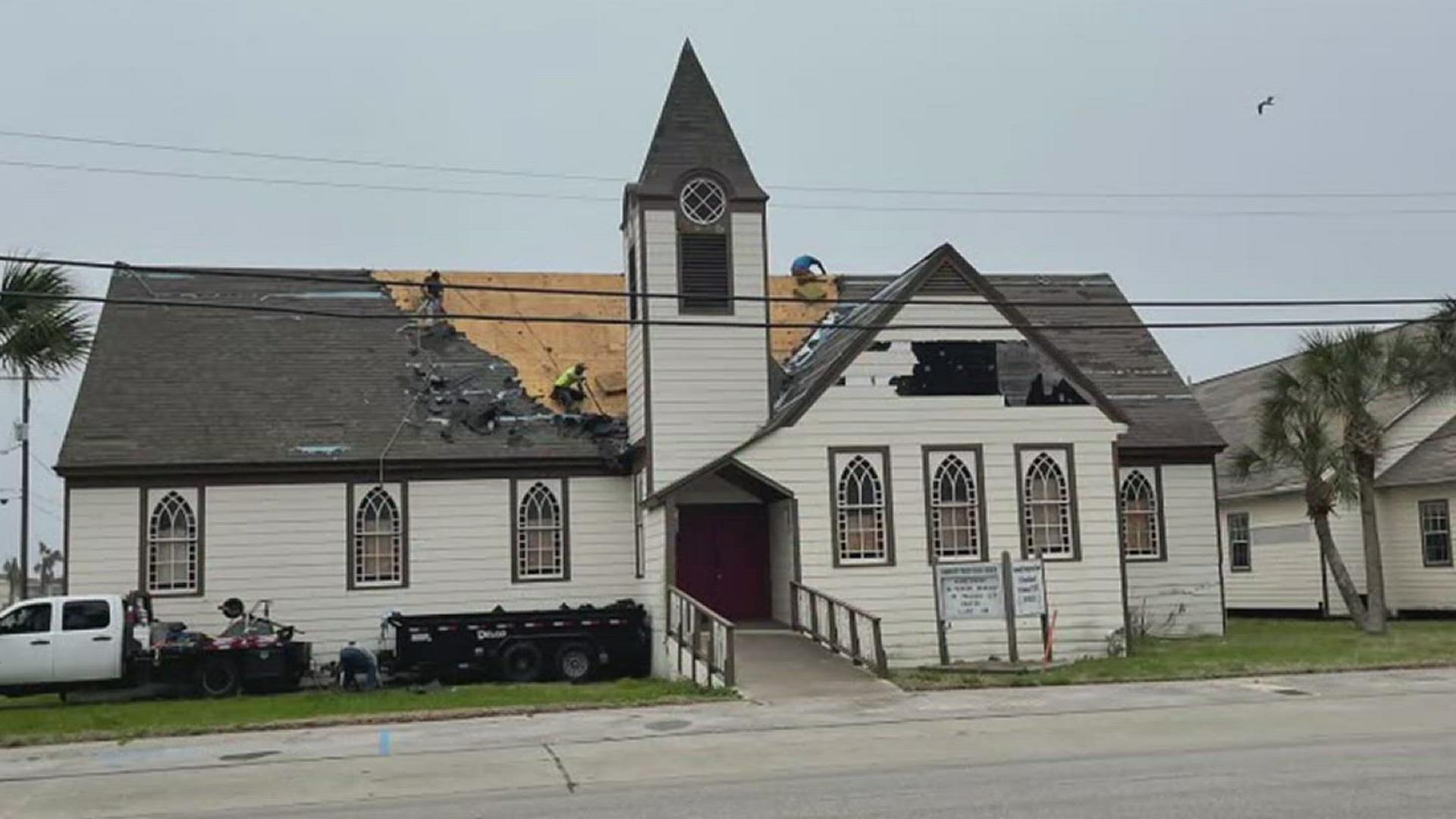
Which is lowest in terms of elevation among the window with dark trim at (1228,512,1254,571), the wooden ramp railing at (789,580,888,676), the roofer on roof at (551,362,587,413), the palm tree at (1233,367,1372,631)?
the wooden ramp railing at (789,580,888,676)

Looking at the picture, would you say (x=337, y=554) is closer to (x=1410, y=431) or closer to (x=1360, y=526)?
(x=1360, y=526)

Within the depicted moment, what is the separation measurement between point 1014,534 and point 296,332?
1530 cm

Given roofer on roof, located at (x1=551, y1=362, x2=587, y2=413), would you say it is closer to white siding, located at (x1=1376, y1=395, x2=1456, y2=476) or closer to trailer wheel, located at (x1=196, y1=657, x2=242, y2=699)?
trailer wheel, located at (x1=196, y1=657, x2=242, y2=699)

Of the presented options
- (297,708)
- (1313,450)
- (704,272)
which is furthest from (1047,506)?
(297,708)

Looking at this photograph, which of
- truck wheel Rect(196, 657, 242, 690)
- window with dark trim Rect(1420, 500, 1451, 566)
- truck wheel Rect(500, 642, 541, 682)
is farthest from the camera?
window with dark trim Rect(1420, 500, 1451, 566)

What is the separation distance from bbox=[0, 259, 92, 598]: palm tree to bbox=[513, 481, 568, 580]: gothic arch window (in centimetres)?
Result: 1004

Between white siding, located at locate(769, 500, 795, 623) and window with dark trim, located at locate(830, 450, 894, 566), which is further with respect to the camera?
white siding, located at locate(769, 500, 795, 623)

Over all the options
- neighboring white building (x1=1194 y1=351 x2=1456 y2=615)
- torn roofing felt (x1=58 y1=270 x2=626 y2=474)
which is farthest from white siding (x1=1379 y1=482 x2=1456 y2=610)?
torn roofing felt (x1=58 y1=270 x2=626 y2=474)

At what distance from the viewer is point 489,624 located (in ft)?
82.6

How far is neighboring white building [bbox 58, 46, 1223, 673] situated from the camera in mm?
24828

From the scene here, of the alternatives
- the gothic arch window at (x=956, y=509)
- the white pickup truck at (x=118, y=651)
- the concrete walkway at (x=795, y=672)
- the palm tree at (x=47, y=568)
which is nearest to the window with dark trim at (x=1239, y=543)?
the gothic arch window at (x=956, y=509)

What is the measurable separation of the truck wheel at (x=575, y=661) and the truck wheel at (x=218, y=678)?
5.50 m

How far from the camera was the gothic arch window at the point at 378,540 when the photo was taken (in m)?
27.1

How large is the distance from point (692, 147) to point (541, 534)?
26.4ft
